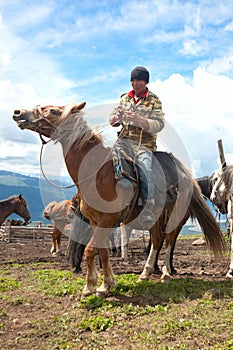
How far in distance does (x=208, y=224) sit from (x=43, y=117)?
167 inches

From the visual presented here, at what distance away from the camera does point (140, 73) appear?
22.6ft

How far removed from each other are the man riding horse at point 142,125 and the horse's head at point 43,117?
34.9 inches

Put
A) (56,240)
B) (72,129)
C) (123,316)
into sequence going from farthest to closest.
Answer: (56,240), (72,129), (123,316)

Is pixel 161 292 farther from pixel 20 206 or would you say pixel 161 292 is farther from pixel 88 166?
pixel 20 206

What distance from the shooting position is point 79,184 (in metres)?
6.22

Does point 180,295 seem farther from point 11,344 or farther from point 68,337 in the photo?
point 11,344

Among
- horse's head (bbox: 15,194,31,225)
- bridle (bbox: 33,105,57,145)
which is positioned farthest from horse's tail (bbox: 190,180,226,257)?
horse's head (bbox: 15,194,31,225)

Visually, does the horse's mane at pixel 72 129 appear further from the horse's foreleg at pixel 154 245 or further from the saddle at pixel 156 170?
the horse's foreleg at pixel 154 245

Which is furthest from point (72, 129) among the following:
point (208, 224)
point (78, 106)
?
point (208, 224)

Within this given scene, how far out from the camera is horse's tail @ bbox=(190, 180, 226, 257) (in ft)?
25.9

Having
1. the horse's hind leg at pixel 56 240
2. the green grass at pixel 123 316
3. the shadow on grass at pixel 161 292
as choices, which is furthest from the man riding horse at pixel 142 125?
the horse's hind leg at pixel 56 240

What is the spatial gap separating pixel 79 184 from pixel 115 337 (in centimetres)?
260

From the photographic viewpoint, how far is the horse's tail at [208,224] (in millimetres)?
7902

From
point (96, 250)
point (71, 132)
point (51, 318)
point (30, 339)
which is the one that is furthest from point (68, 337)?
point (71, 132)
